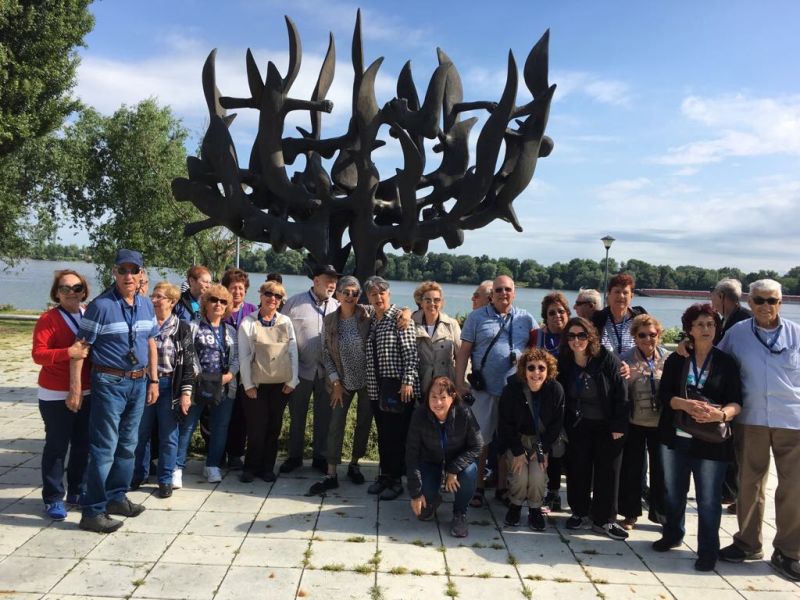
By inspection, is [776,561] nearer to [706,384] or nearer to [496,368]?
[706,384]

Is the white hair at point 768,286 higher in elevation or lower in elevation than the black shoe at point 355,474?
higher

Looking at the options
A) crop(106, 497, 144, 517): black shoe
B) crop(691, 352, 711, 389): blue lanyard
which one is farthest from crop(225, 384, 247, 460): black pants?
crop(691, 352, 711, 389): blue lanyard

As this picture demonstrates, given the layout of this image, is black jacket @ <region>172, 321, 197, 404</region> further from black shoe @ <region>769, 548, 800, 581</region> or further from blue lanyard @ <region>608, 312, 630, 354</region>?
black shoe @ <region>769, 548, 800, 581</region>

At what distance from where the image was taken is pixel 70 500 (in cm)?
451

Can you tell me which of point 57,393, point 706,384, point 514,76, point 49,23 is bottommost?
point 57,393

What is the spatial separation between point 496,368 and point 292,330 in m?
1.80

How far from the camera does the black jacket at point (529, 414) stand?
14.3 ft

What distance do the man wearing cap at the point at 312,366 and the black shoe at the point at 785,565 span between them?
355 cm

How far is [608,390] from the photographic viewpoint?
429 cm

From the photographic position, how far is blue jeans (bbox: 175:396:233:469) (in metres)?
5.09

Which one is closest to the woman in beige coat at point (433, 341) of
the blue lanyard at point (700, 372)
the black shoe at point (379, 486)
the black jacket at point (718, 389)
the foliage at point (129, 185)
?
the black shoe at point (379, 486)

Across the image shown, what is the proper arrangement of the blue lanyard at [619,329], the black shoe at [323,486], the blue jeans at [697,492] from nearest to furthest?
the blue jeans at [697,492], the blue lanyard at [619,329], the black shoe at [323,486]

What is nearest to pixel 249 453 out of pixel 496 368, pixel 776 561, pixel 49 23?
pixel 496 368

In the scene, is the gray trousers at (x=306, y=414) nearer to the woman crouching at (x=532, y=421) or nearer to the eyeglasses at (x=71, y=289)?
the woman crouching at (x=532, y=421)
